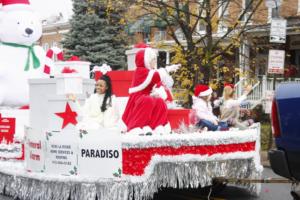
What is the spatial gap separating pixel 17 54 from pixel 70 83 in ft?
15.1

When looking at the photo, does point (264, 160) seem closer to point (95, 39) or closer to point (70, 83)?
point (70, 83)

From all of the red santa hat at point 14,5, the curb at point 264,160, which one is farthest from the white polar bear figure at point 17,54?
the curb at point 264,160

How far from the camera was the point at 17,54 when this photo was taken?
1248cm

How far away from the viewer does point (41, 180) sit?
7.49m

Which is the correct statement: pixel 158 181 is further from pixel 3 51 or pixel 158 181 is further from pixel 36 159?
pixel 3 51

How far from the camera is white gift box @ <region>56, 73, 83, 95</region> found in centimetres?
835

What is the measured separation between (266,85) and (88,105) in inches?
566

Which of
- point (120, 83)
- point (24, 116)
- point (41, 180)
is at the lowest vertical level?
point (41, 180)

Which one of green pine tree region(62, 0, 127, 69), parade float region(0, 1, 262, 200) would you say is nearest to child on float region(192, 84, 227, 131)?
parade float region(0, 1, 262, 200)

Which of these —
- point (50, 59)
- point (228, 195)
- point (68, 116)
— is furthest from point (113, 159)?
point (50, 59)

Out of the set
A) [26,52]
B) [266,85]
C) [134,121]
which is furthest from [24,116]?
[266,85]

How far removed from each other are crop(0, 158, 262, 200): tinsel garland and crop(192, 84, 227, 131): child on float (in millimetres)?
855

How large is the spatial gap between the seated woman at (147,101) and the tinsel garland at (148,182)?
0.72 meters

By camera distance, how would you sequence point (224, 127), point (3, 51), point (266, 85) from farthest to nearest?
point (266, 85)
point (3, 51)
point (224, 127)
